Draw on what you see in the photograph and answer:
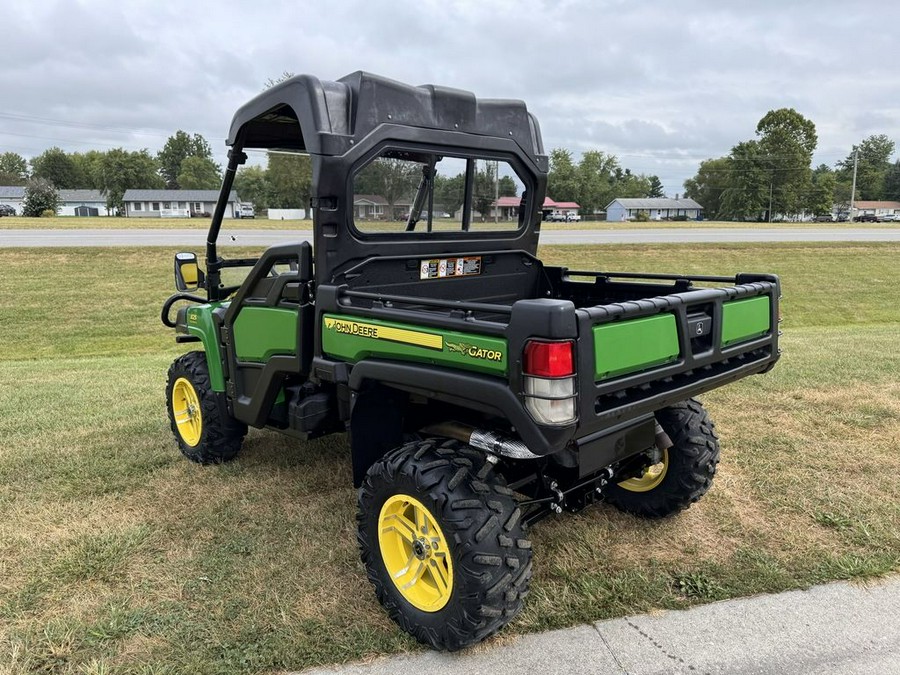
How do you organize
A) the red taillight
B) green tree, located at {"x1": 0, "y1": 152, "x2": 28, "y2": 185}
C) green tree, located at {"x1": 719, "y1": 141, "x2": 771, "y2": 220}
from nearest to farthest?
the red taillight, green tree, located at {"x1": 719, "y1": 141, "x2": 771, "y2": 220}, green tree, located at {"x1": 0, "y1": 152, "x2": 28, "y2": 185}

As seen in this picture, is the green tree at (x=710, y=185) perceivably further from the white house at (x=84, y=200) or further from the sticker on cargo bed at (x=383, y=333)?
the sticker on cargo bed at (x=383, y=333)

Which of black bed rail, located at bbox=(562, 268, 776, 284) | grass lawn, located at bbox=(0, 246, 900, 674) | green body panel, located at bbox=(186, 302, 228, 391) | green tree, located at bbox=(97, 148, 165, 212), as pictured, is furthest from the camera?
green tree, located at bbox=(97, 148, 165, 212)

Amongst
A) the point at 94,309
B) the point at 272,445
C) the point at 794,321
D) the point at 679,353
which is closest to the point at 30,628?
the point at 272,445

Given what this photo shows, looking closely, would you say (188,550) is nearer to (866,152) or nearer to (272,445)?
(272,445)

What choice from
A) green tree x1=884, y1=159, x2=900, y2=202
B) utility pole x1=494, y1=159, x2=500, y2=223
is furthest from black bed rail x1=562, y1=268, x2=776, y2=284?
green tree x1=884, y1=159, x2=900, y2=202

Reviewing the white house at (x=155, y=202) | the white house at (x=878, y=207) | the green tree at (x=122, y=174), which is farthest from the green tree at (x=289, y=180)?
the white house at (x=878, y=207)

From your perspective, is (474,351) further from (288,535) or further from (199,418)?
(199,418)

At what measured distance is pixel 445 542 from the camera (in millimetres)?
2543

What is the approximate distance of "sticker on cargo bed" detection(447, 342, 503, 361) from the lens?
234 centimetres

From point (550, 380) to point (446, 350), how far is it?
19.4 inches

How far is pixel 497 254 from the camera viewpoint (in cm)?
391

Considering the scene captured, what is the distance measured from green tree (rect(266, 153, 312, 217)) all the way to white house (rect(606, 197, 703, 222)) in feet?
290

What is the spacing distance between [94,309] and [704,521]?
1237 centimetres

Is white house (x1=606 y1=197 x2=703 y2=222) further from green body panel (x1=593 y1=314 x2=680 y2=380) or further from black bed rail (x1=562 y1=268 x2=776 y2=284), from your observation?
green body panel (x1=593 y1=314 x2=680 y2=380)
